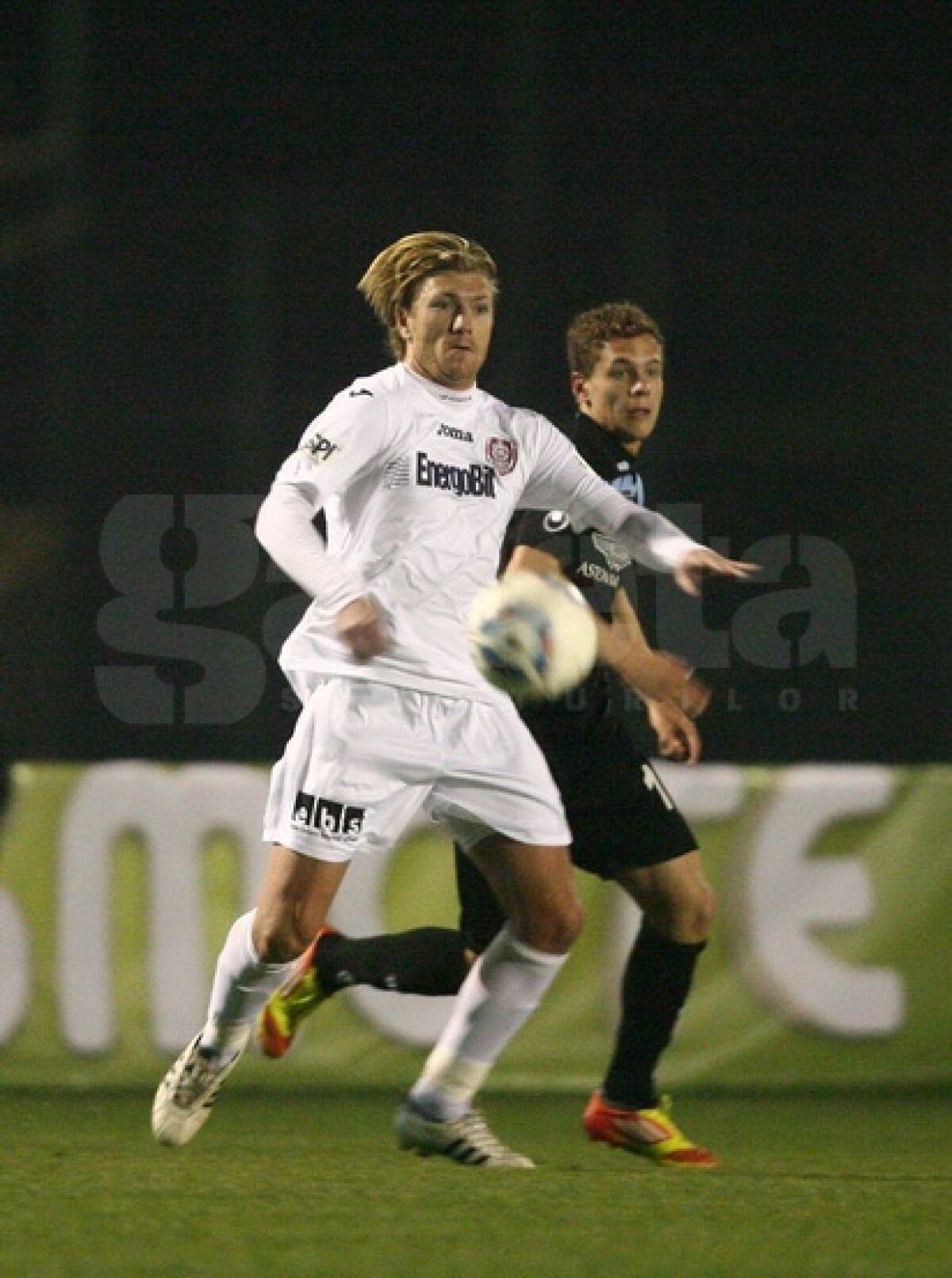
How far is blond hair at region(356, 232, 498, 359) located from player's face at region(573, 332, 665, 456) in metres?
0.55

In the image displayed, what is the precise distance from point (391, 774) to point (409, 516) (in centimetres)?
49

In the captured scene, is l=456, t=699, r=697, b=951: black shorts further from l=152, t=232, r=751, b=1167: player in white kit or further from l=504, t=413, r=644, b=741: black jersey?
l=152, t=232, r=751, b=1167: player in white kit

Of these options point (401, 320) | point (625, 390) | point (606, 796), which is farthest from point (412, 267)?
point (606, 796)

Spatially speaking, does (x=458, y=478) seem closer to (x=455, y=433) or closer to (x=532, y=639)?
(x=455, y=433)

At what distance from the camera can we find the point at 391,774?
4660 millimetres

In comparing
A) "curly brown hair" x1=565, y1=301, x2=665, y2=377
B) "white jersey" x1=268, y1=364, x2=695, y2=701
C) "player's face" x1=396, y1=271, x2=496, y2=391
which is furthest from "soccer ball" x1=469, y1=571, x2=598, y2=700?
"curly brown hair" x1=565, y1=301, x2=665, y2=377

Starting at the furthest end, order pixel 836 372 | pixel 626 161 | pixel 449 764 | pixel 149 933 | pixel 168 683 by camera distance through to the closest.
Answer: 1. pixel 626 161
2. pixel 836 372
3. pixel 168 683
4. pixel 149 933
5. pixel 449 764

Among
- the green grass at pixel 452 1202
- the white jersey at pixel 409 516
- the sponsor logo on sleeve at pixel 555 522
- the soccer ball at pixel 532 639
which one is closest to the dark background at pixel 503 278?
the green grass at pixel 452 1202

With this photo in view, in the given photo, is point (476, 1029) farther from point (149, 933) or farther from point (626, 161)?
point (626, 161)

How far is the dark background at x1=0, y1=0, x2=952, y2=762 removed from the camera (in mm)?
9477

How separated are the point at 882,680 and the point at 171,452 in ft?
9.72

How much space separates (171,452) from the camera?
32.7ft

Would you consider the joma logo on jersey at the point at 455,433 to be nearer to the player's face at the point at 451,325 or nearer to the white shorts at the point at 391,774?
the player's face at the point at 451,325

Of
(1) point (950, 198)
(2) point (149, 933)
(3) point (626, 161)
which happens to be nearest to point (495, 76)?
(3) point (626, 161)
